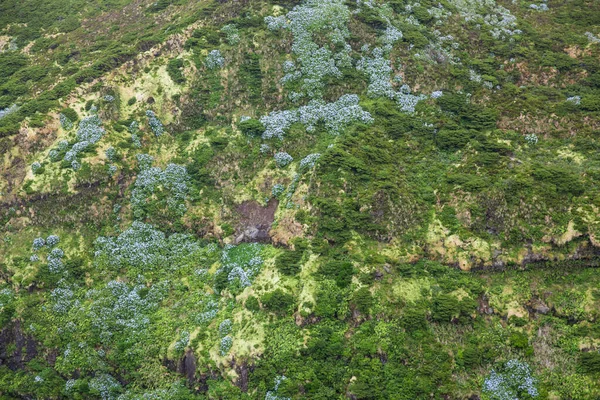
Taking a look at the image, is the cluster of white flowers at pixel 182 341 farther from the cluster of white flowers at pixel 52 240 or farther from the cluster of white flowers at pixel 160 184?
the cluster of white flowers at pixel 52 240

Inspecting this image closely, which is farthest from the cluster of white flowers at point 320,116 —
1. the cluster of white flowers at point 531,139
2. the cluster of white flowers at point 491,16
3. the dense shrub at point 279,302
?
the cluster of white flowers at point 491,16

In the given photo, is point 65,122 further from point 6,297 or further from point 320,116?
point 320,116

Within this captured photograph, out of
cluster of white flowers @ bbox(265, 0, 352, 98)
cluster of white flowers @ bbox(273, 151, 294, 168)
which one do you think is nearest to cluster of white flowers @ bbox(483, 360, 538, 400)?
cluster of white flowers @ bbox(273, 151, 294, 168)

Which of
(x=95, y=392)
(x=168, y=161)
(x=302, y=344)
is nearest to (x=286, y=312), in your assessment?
(x=302, y=344)

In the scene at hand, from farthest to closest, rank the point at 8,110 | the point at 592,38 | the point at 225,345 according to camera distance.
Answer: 1. the point at 592,38
2. the point at 8,110
3. the point at 225,345

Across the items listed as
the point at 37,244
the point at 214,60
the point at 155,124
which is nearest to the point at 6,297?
the point at 37,244

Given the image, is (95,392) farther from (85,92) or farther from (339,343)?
(85,92)

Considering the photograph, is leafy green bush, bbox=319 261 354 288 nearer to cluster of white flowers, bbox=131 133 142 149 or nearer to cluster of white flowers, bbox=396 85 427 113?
cluster of white flowers, bbox=396 85 427 113
